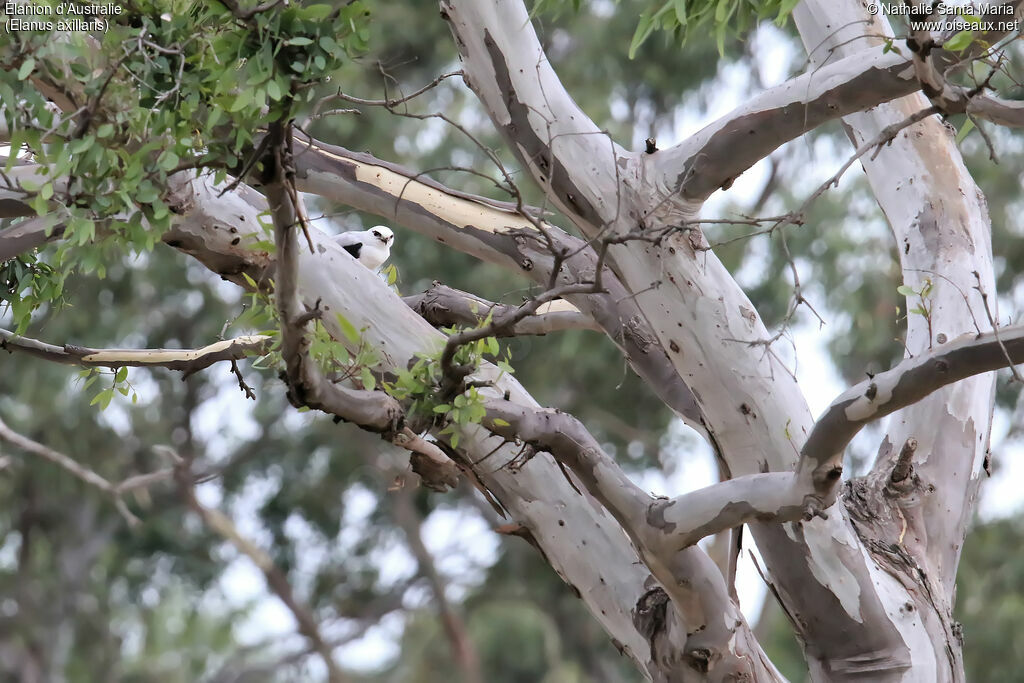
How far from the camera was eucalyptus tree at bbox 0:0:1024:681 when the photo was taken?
1.92 m

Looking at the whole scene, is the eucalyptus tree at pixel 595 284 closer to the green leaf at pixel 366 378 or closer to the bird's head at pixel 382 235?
the green leaf at pixel 366 378

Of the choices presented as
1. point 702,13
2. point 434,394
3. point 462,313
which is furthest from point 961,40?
point 462,313

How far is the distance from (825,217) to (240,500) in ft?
18.5

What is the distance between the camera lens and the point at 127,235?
6.85 feet

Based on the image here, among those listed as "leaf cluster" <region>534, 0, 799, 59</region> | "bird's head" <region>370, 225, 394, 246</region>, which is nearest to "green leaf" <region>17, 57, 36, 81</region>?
"leaf cluster" <region>534, 0, 799, 59</region>

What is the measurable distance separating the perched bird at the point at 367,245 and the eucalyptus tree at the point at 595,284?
0.79m

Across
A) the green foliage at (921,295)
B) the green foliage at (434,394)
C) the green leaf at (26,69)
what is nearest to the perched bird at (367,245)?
the green foliage at (434,394)

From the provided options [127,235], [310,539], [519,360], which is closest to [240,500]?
[310,539]

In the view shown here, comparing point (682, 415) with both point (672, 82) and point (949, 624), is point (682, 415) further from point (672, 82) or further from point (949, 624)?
point (672, 82)

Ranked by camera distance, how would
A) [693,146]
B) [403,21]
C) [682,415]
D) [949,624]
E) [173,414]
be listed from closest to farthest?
1. [693,146]
2. [949,624]
3. [682,415]
4. [403,21]
5. [173,414]

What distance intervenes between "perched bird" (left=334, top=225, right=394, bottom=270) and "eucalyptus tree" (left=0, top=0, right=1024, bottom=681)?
788 millimetres

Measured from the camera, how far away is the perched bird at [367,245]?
406 centimetres

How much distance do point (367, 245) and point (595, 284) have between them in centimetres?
228

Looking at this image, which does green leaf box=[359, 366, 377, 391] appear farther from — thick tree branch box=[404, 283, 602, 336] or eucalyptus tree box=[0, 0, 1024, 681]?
thick tree branch box=[404, 283, 602, 336]
